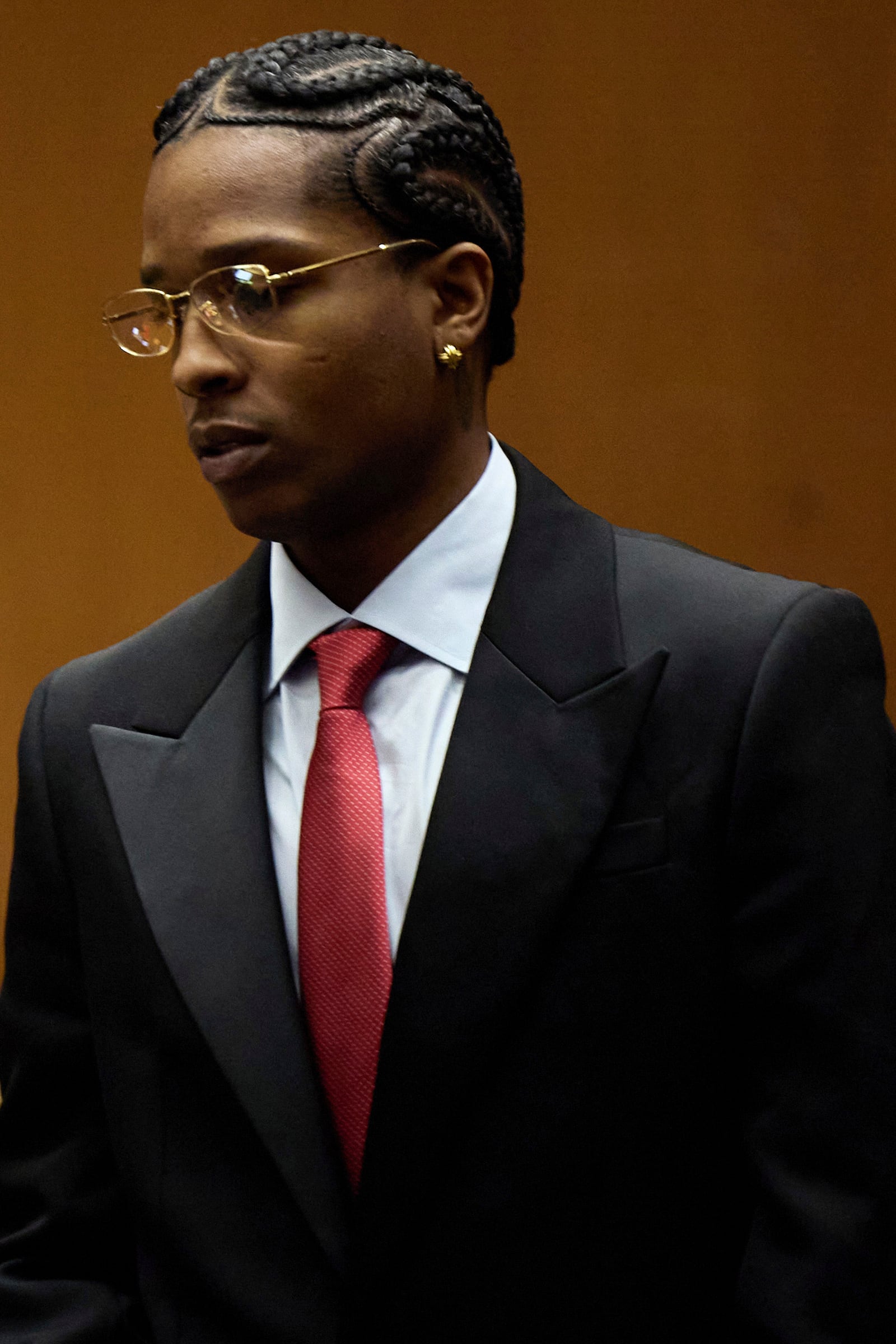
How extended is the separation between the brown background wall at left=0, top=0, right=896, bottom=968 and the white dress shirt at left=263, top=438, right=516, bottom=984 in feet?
2.52

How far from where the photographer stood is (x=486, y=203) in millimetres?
1090

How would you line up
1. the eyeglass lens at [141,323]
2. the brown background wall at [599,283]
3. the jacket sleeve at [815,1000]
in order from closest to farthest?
the jacket sleeve at [815,1000], the eyeglass lens at [141,323], the brown background wall at [599,283]

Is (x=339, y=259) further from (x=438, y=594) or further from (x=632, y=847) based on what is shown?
(x=632, y=847)

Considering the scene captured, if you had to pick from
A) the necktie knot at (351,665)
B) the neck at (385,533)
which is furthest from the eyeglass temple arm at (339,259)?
the necktie knot at (351,665)

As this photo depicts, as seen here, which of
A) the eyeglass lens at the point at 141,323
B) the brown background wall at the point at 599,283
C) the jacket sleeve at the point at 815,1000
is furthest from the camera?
the brown background wall at the point at 599,283

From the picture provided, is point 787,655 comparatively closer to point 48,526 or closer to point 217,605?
point 217,605

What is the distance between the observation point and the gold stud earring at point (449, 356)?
104cm

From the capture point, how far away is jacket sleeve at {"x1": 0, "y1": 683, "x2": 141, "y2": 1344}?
1.10 metres

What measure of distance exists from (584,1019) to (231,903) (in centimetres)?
26

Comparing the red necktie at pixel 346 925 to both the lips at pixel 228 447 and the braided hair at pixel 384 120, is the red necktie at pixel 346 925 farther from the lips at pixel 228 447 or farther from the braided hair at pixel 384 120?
the braided hair at pixel 384 120

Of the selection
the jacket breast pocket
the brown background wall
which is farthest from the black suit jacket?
the brown background wall

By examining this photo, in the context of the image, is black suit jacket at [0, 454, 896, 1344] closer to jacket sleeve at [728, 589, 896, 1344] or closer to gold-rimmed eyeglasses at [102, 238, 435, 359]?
jacket sleeve at [728, 589, 896, 1344]

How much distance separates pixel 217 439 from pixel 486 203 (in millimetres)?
283

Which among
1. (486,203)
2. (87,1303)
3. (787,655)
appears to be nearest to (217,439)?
(486,203)
